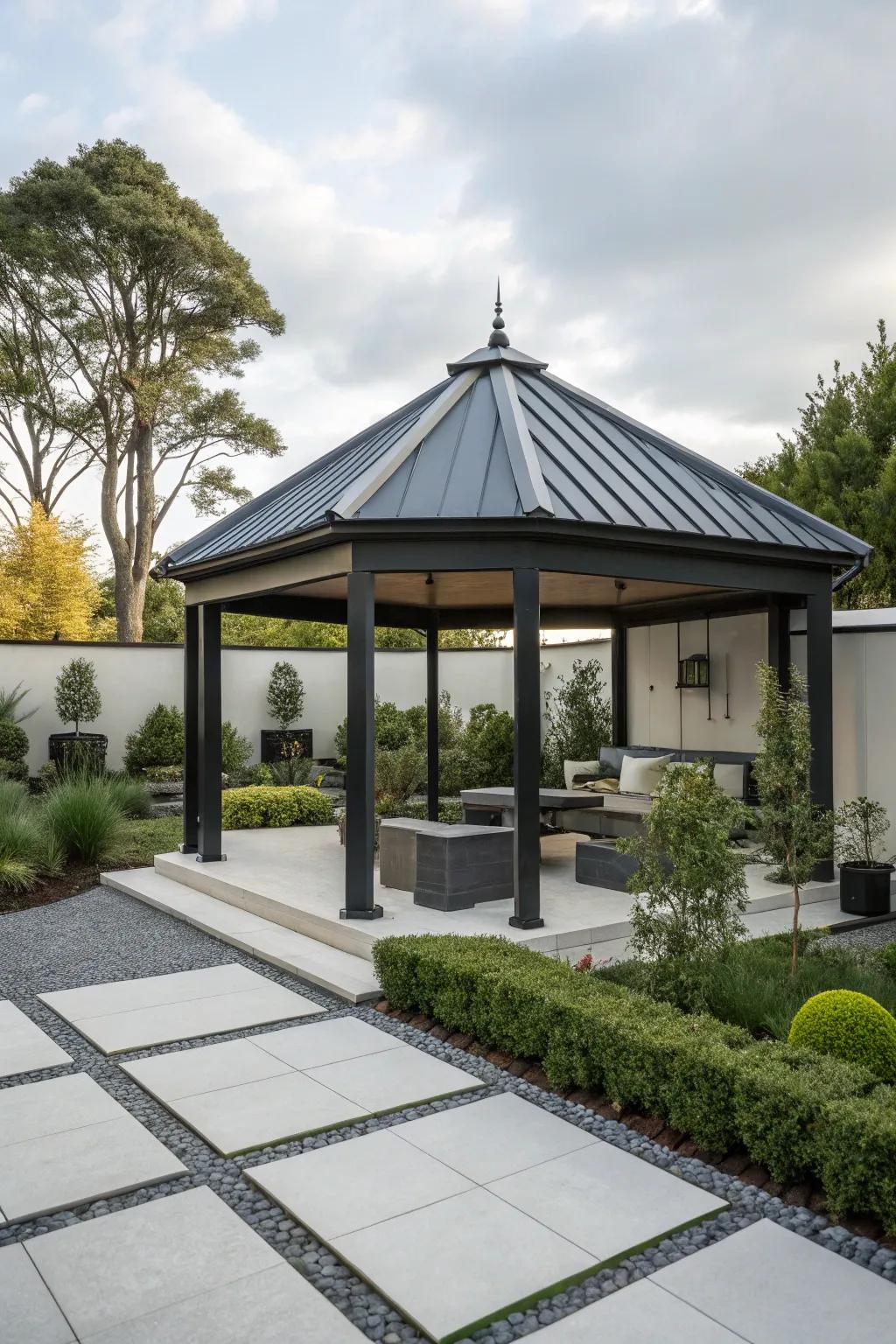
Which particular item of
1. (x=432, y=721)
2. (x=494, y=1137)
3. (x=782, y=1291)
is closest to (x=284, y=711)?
(x=432, y=721)

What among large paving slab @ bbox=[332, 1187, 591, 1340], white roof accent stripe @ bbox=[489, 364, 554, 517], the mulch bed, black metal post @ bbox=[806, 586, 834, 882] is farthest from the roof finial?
large paving slab @ bbox=[332, 1187, 591, 1340]

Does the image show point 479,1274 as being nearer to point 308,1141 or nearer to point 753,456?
point 308,1141

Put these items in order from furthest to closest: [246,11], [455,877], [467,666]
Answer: [467,666], [246,11], [455,877]

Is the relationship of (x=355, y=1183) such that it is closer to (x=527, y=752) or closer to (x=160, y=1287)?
(x=160, y=1287)

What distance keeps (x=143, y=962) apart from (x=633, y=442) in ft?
17.7

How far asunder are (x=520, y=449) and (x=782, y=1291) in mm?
4963

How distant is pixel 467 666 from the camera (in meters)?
17.1

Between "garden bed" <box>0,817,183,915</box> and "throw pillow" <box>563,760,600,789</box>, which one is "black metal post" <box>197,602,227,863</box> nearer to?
"garden bed" <box>0,817,183,915</box>

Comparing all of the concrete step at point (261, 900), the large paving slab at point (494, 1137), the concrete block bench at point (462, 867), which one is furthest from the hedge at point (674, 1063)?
the concrete block bench at point (462, 867)

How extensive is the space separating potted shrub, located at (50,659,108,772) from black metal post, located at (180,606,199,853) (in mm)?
6211

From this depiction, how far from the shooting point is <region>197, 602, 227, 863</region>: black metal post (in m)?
7.90

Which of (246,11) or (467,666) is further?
(467,666)

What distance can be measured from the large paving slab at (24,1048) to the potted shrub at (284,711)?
11128 millimetres

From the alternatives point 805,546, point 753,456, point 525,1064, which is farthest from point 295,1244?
point 753,456
